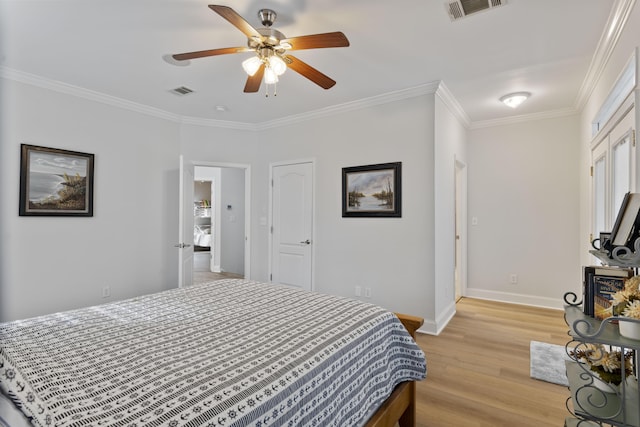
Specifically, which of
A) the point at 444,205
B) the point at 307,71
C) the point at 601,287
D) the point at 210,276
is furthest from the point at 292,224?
the point at 601,287

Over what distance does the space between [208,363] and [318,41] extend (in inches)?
72.5

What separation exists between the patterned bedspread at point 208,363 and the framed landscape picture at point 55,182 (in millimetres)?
2158

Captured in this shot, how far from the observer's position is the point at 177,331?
147cm

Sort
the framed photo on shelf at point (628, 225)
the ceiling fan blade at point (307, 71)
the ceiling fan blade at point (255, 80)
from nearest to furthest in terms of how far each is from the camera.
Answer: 1. the framed photo on shelf at point (628, 225)
2. the ceiling fan blade at point (307, 71)
3. the ceiling fan blade at point (255, 80)

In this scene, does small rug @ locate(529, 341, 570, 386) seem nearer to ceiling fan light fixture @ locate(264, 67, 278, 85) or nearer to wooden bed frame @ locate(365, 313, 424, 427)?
wooden bed frame @ locate(365, 313, 424, 427)

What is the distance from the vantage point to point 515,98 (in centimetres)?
362

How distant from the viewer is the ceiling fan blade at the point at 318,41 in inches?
75.5

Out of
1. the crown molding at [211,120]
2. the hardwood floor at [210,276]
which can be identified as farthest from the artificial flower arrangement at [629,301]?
the hardwood floor at [210,276]

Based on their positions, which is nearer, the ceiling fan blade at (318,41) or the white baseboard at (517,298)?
the ceiling fan blade at (318,41)

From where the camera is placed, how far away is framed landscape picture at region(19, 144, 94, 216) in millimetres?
3135

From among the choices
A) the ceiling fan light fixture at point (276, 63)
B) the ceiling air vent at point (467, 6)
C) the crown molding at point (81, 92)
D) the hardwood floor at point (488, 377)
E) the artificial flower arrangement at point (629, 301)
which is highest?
the ceiling air vent at point (467, 6)

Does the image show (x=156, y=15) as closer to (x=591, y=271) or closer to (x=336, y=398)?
(x=336, y=398)

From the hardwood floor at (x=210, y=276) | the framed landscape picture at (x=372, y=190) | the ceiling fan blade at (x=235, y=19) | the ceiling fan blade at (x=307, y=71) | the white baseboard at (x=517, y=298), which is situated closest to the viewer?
the ceiling fan blade at (x=235, y=19)

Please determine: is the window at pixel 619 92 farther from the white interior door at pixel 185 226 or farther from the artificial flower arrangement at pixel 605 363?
the white interior door at pixel 185 226
